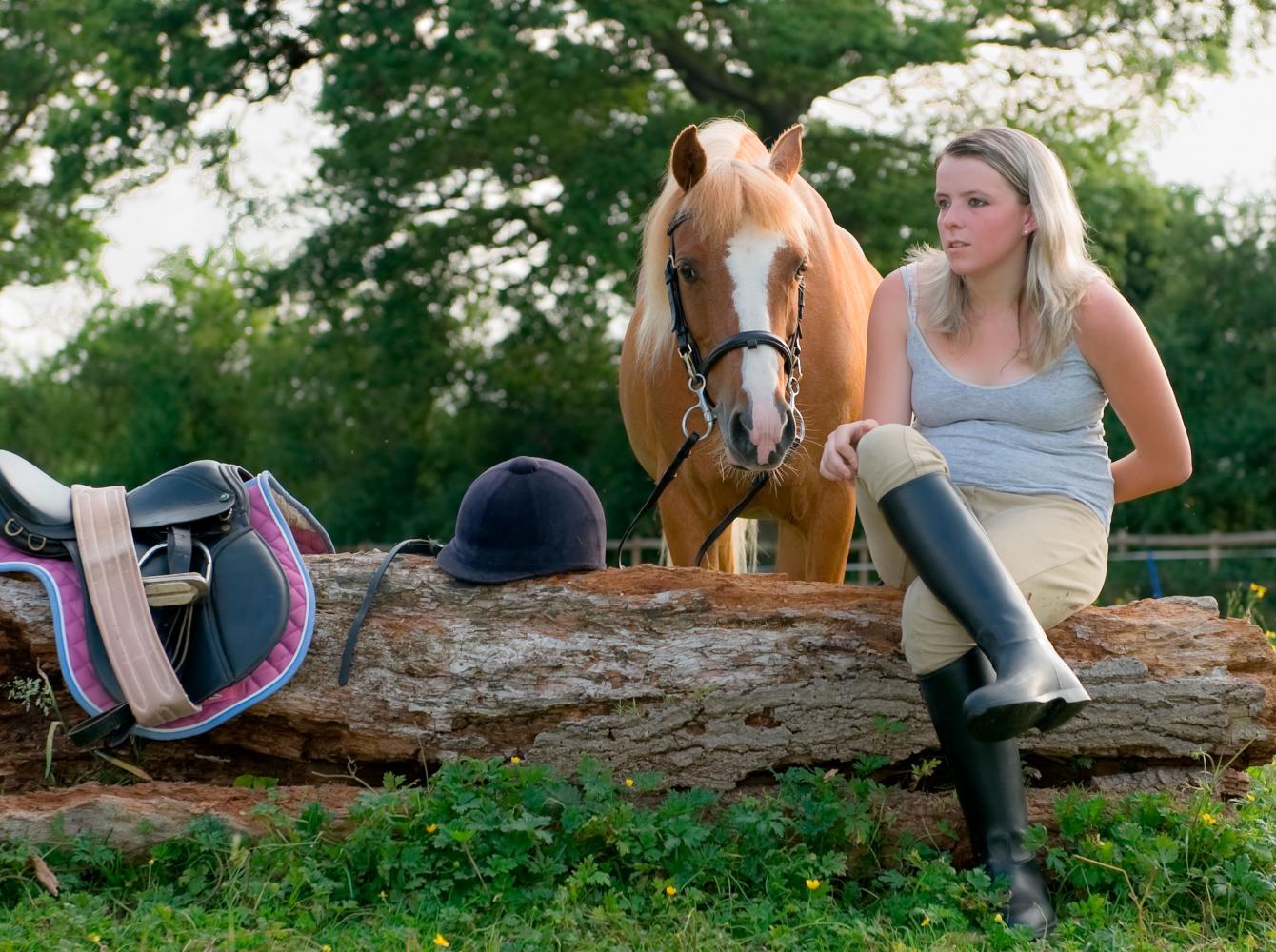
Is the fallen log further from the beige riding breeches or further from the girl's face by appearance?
the girl's face

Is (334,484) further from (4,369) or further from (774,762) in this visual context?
(774,762)

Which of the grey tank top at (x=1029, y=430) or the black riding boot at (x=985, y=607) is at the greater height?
the grey tank top at (x=1029, y=430)

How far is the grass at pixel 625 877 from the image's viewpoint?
8.89ft

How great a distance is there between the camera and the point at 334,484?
2234 cm

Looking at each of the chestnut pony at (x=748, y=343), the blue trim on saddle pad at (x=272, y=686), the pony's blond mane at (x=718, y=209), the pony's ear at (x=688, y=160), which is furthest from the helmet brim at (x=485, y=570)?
the pony's ear at (x=688, y=160)

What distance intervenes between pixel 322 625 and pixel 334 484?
63.6 feet

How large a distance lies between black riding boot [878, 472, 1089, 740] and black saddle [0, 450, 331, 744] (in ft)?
5.21

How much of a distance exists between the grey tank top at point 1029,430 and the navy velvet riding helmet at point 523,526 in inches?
38.0

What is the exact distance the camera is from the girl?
2.90 m

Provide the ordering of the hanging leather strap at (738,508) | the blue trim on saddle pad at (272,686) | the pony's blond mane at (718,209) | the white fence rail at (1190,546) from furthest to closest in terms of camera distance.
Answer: the white fence rail at (1190,546) < the hanging leather strap at (738,508) < the pony's blond mane at (718,209) < the blue trim on saddle pad at (272,686)

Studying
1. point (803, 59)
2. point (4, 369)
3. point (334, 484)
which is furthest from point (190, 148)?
point (4, 369)

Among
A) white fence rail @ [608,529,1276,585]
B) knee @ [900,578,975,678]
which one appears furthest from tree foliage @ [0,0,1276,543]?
knee @ [900,578,975,678]

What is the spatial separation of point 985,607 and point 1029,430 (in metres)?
0.69

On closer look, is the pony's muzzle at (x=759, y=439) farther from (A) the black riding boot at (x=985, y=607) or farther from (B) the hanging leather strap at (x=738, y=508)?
(A) the black riding boot at (x=985, y=607)
